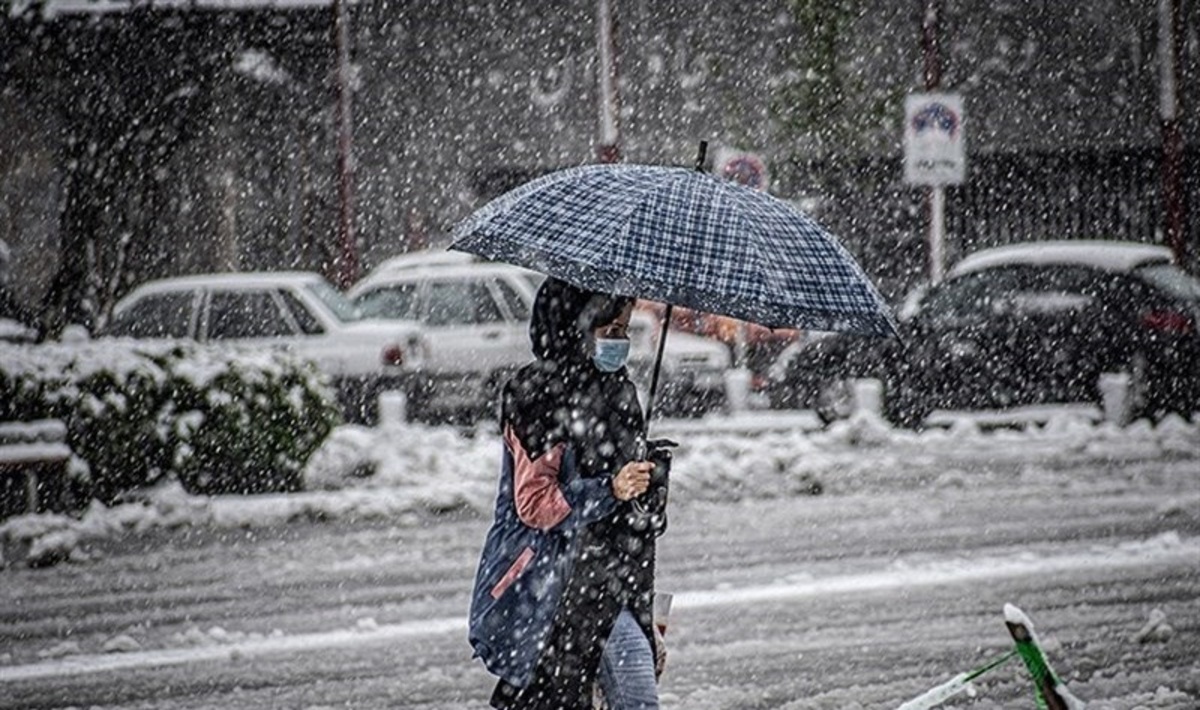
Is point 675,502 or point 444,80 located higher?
point 444,80

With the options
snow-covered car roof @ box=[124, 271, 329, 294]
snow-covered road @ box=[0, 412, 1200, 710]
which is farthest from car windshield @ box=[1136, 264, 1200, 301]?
snow-covered car roof @ box=[124, 271, 329, 294]

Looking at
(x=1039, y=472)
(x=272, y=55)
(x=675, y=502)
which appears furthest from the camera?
(x=272, y=55)

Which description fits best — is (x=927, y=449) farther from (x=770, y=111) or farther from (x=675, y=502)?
(x=770, y=111)

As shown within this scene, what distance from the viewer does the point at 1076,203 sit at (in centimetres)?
2517

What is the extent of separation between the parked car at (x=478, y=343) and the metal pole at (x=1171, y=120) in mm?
8972

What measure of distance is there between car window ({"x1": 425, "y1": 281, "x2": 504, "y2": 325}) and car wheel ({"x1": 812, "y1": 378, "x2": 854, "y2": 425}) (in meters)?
3.10

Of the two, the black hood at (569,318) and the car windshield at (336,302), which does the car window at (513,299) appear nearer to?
the car windshield at (336,302)

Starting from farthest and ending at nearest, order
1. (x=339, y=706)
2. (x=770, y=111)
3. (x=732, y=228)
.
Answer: (x=770, y=111)
(x=339, y=706)
(x=732, y=228)

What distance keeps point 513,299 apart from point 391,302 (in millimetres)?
1241

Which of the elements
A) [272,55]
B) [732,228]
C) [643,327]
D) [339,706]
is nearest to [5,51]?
[272,55]

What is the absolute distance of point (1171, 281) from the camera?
1494 cm

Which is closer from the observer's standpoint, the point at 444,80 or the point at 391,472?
the point at 391,472

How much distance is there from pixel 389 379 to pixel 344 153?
8622 mm

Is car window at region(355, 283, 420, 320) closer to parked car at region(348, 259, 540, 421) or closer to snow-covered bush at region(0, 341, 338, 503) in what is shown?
parked car at region(348, 259, 540, 421)
